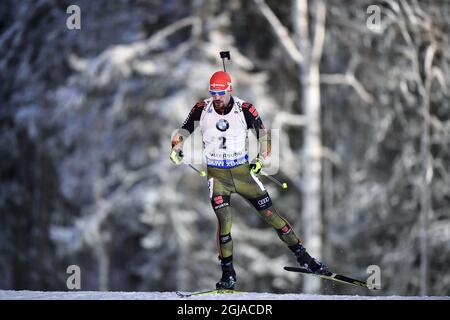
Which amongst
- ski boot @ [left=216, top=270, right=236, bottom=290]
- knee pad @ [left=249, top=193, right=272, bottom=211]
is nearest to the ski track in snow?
ski boot @ [left=216, top=270, right=236, bottom=290]

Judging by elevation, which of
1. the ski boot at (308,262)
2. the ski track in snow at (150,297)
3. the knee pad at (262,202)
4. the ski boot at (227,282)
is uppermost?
the knee pad at (262,202)

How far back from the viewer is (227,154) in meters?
8.27

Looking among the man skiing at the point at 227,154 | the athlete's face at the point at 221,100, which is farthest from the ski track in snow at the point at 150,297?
the athlete's face at the point at 221,100

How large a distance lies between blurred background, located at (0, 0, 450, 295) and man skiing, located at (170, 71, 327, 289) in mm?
6904

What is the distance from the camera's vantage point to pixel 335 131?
19.0m

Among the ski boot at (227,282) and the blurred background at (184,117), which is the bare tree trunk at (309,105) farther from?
the ski boot at (227,282)

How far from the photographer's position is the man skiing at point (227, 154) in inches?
324

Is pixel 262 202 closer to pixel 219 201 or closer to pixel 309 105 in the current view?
pixel 219 201

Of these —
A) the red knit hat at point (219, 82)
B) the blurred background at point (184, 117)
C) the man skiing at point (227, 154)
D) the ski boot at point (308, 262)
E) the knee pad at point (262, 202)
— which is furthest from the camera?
the blurred background at point (184, 117)

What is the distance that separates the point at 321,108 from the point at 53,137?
6305 millimetres

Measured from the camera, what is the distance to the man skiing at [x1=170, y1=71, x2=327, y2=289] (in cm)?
824

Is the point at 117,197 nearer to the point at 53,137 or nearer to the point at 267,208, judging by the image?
the point at 53,137
